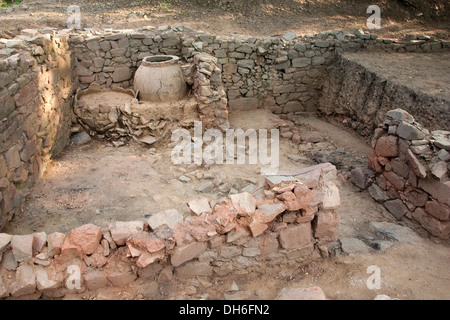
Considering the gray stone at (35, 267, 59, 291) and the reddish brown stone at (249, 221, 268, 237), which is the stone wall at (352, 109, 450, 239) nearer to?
the reddish brown stone at (249, 221, 268, 237)

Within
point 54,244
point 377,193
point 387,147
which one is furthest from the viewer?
point 377,193

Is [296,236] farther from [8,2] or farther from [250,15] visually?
[8,2]

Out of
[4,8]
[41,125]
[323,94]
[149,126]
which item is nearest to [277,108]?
[323,94]

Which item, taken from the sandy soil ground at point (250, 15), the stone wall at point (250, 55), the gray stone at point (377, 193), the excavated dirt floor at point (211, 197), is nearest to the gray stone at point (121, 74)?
the stone wall at point (250, 55)

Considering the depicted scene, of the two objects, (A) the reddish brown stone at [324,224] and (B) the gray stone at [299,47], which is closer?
(A) the reddish brown stone at [324,224]

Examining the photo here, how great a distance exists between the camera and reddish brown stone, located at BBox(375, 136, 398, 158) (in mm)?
5852

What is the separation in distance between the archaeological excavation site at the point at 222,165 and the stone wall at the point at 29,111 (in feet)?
0.11

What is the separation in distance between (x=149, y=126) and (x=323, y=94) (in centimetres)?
472

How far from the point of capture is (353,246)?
491 centimetres

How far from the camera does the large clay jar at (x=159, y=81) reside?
317 inches

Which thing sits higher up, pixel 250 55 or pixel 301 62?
pixel 250 55

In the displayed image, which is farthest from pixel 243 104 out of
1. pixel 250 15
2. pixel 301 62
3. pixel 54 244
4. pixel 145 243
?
pixel 54 244

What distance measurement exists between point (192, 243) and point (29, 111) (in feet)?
12.2

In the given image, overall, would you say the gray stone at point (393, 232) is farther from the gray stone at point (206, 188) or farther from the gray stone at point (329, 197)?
the gray stone at point (206, 188)
